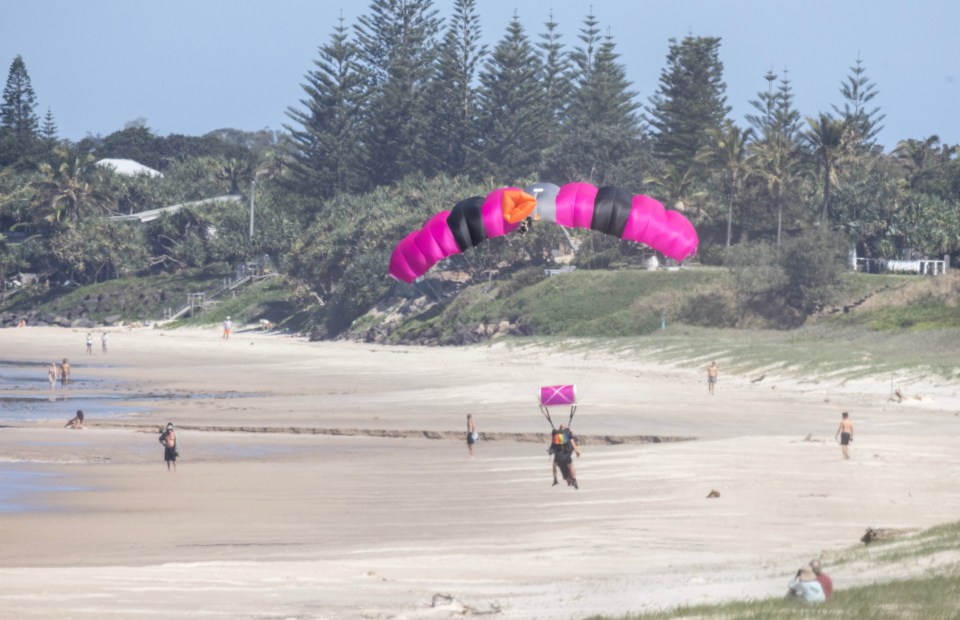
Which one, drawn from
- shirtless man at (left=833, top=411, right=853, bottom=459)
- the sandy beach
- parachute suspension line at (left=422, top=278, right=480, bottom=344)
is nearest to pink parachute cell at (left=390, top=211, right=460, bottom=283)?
the sandy beach

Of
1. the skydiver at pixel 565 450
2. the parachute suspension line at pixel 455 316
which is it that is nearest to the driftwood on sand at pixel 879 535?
the skydiver at pixel 565 450

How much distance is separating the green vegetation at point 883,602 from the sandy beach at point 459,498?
0.48 m

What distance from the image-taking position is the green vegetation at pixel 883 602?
8.50 m

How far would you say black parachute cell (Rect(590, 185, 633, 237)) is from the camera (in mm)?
22234

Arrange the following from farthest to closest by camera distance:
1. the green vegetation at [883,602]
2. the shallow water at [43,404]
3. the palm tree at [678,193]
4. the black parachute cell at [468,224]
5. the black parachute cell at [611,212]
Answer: the palm tree at [678,193] → the black parachute cell at [468,224] → the black parachute cell at [611,212] → the shallow water at [43,404] → the green vegetation at [883,602]

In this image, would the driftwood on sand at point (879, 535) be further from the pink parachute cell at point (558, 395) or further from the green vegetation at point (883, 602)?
the pink parachute cell at point (558, 395)

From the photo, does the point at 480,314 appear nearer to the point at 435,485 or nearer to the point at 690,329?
the point at 690,329

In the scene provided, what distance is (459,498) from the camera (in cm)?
1645

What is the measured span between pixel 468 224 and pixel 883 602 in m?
14.8

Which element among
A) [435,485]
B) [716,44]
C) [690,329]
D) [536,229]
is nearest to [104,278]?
[536,229]

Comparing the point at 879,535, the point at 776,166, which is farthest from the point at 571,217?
the point at 776,166

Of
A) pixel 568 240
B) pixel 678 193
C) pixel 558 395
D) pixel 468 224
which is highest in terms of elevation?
pixel 678 193

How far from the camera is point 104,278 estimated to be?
78375 mm

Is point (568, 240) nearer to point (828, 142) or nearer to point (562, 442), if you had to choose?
point (828, 142)
